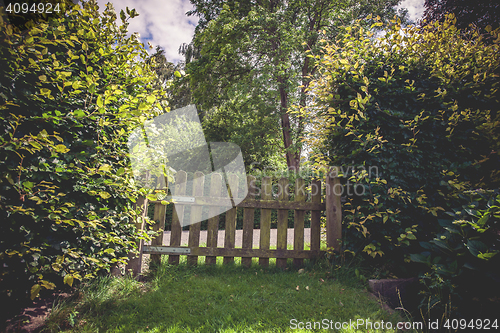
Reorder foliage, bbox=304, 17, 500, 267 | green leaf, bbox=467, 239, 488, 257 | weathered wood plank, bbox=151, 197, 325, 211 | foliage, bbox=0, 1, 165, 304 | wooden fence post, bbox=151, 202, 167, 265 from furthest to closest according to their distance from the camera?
weathered wood plank, bbox=151, 197, 325, 211, wooden fence post, bbox=151, 202, 167, 265, foliage, bbox=304, 17, 500, 267, green leaf, bbox=467, 239, 488, 257, foliage, bbox=0, 1, 165, 304

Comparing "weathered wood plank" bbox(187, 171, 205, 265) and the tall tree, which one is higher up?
the tall tree

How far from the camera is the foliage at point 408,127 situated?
3.04m

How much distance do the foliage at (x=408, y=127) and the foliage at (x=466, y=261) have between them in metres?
0.47

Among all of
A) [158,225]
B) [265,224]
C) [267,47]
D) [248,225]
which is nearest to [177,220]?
[158,225]

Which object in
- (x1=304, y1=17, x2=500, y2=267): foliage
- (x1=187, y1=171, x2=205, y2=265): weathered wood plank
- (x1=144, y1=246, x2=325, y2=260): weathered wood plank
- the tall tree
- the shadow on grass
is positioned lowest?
the shadow on grass

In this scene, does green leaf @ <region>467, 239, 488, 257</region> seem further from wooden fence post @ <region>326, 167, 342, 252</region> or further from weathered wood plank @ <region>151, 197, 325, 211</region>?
weathered wood plank @ <region>151, 197, 325, 211</region>

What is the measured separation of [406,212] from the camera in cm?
308

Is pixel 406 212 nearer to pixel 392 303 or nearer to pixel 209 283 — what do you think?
pixel 392 303

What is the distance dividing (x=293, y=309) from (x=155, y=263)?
74.0 inches

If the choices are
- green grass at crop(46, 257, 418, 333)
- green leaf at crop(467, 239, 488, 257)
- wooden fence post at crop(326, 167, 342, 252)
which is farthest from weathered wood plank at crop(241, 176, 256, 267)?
green leaf at crop(467, 239, 488, 257)

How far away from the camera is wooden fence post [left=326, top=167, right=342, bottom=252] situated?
3.44 meters

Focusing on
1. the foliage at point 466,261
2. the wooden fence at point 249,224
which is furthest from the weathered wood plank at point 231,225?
the foliage at point 466,261

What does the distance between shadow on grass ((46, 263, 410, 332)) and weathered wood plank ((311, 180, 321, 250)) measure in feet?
1.76

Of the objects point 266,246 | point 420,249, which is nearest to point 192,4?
point 266,246
